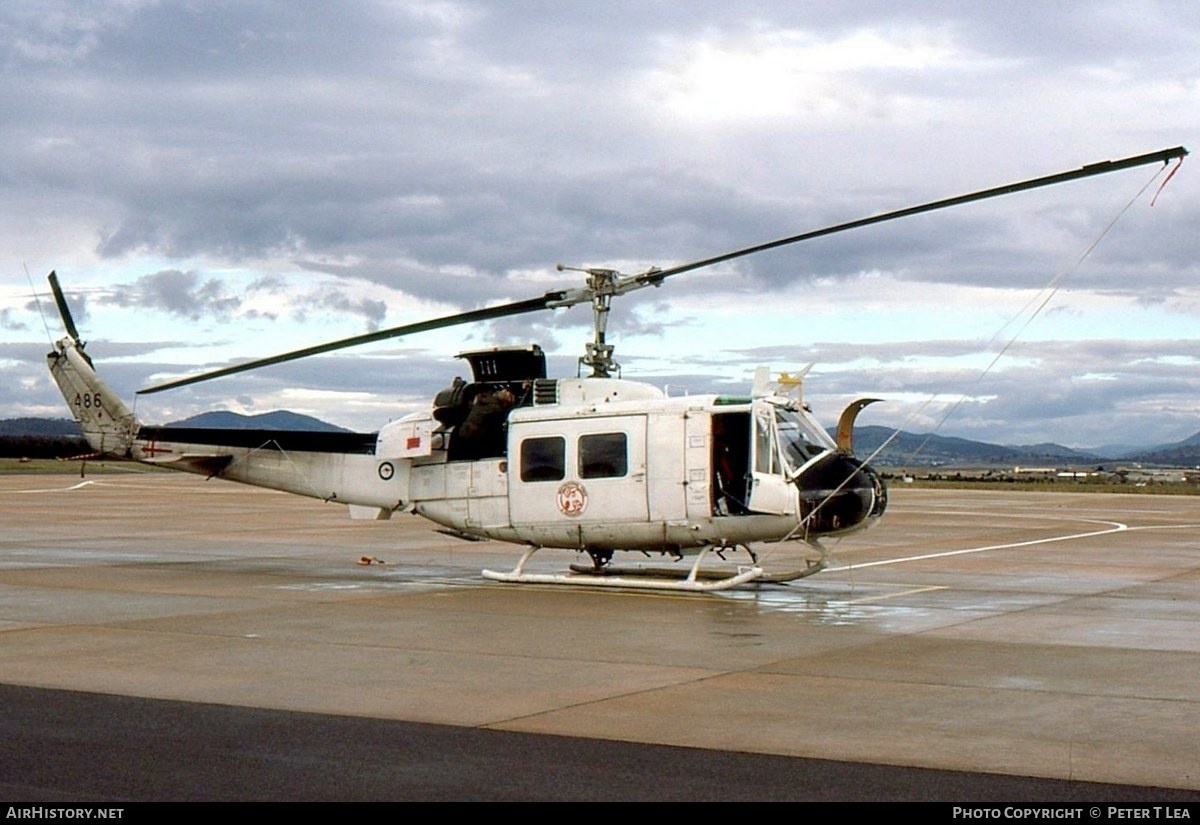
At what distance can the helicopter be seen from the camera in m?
17.3

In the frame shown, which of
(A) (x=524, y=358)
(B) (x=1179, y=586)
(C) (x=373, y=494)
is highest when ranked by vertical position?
(A) (x=524, y=358)

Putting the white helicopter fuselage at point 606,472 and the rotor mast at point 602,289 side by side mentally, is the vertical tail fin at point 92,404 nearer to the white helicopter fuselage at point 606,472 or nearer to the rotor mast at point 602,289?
the white helicopter fuselage at point 606,472

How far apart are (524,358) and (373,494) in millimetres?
3262

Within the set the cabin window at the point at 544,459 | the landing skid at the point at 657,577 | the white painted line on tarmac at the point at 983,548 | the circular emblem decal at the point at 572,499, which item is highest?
the cabin window at the point at 544,459

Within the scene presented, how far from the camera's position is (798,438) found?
17.6m

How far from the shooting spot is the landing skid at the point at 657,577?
17.5 metres

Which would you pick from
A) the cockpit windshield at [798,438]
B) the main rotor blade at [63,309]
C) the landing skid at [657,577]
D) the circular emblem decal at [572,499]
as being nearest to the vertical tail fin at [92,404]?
the main rotor blade at [63,309]

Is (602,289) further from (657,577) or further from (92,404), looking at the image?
(92,404)

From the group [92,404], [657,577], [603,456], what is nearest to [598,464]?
[603,456]

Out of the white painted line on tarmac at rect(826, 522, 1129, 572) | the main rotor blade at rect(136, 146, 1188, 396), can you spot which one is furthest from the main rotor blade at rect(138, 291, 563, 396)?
the white painted line on tarmac at rect(826, 522, 1129, 572)

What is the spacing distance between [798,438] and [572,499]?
3.13 m
